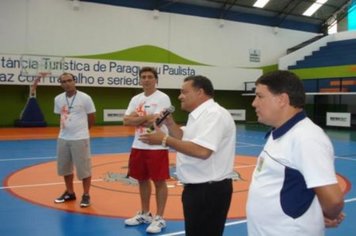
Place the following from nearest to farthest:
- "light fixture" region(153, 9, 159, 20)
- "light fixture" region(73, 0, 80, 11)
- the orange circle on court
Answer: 1. the orange circle on court
2. "light fixture" region(73, 0, 80, 11)
3. "light fixture" region(153, 9, 159, 20)

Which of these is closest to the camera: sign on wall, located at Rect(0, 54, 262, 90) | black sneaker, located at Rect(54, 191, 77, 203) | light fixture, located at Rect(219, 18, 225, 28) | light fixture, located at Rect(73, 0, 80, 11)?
black sneaker, located at Rect(54, 191, 77, 203)

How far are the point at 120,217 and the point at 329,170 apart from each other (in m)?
3.74

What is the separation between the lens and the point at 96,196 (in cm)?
617

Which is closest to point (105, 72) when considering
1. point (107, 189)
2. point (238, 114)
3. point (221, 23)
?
point (221, 23)

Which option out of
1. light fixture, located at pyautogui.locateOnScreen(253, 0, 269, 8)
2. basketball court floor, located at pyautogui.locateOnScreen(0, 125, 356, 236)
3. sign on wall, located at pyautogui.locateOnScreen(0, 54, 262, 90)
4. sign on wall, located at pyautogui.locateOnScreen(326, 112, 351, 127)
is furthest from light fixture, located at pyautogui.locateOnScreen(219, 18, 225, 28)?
basketball court floor, located at pyautogui.locateOnScreen(0, 125, 356, 236)

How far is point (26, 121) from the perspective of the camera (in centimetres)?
1684

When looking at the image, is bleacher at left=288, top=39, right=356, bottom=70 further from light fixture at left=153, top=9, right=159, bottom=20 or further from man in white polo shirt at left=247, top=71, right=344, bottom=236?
man in white polo shirt at left=247, top=71, right=344, bottom=236

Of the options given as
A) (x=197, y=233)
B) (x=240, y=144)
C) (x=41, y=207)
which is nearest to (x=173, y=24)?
(x=240, y=144)

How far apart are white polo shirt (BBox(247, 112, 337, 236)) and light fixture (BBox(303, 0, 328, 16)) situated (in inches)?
978

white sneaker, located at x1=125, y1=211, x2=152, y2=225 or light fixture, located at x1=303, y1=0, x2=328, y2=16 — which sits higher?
light fixture, located at x1=303, y1=0, x2=328, y2=16

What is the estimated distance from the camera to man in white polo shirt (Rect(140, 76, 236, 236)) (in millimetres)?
2932

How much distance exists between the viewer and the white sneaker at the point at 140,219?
4.79 metres

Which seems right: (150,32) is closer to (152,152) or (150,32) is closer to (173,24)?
(173,24)

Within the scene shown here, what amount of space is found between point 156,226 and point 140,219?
353 millimetres
